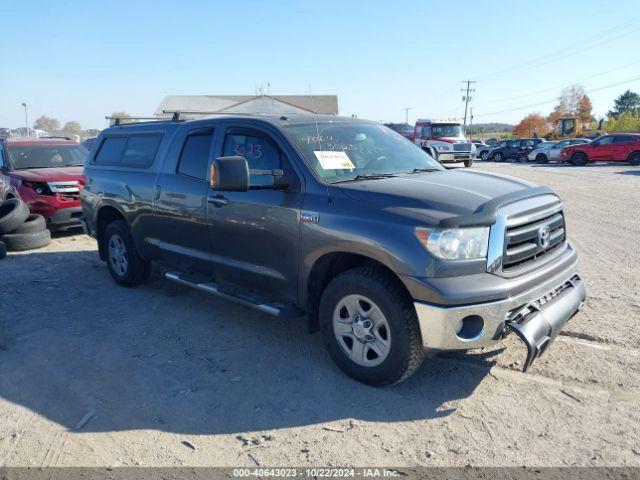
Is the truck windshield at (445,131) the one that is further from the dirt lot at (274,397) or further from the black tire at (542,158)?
the dirt lot at (274,397)

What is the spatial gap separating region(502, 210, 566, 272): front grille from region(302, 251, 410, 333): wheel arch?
96cm

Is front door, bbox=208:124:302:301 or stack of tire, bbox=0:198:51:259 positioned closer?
front door, bbox=208:124:302:301

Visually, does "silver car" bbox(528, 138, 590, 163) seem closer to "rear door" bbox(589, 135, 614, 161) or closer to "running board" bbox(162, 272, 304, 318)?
"rear door" bbox(589, 135, 614, 161)

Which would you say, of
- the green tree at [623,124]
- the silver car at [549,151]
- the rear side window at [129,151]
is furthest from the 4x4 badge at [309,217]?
the green tree at [623,124]

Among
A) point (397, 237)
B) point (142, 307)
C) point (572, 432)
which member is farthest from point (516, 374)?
point (142, 307)

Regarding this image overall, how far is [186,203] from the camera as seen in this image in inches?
194

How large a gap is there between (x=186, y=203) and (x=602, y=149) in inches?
1060

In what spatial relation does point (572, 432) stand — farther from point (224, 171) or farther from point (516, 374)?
point (224, 171)

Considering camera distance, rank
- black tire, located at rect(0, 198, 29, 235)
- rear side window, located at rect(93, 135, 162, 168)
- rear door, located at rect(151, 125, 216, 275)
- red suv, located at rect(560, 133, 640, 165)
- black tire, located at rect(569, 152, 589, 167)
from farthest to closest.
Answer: black tire, located at rect(569, 152, 589, 167), red suv, located at rect(560, 133, 640, 165), black tire, located at rect(0, 198, 29, 235), rear side window, located at rect(93, 135, 162, 168), rear door, located at rect(151, 125, 216, 275)

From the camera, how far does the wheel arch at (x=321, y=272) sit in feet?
12.4

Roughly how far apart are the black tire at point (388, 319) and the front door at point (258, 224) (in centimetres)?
55

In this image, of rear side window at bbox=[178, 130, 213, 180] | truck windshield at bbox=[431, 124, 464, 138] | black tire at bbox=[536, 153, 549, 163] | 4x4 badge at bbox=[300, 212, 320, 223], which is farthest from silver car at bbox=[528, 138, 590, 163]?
4x4 badge at bbox=[300, 212, 320, 223]

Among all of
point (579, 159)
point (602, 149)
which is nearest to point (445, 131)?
point (579, 159)

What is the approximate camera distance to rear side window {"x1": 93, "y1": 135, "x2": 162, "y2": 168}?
18.5 ft
